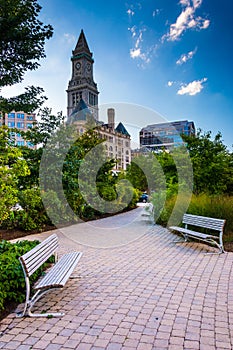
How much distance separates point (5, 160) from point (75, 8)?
423 inches

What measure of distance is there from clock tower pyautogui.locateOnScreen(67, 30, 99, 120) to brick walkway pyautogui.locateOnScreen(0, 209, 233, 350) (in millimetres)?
107753

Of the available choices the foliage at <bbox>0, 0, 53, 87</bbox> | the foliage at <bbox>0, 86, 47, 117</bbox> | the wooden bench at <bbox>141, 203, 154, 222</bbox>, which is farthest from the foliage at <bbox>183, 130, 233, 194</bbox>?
the foliage at <bbox>0, 0, 53, 87</bbox>

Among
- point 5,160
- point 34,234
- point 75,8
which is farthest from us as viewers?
point 75,8

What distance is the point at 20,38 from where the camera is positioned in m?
9.53

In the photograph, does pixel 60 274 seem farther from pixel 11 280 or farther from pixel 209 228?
pixel 209 228

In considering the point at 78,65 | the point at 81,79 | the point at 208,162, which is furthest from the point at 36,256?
the point at 78,65

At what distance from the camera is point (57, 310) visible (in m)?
3.53

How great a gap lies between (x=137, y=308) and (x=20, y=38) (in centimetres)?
927

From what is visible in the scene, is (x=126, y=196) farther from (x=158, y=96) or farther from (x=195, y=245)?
(x=195, y=245)

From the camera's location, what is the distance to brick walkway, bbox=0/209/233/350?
2.82 metres

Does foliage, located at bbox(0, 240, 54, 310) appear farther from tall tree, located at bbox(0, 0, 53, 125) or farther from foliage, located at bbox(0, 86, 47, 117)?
foliage, located at bbox(0, 86, 47, 117)

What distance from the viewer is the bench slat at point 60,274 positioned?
3.38 metres

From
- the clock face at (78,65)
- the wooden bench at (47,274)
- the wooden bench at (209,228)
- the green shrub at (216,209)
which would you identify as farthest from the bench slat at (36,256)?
the clock face at (78,65)

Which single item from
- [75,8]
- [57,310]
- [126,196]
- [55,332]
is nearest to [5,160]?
[57,310]
